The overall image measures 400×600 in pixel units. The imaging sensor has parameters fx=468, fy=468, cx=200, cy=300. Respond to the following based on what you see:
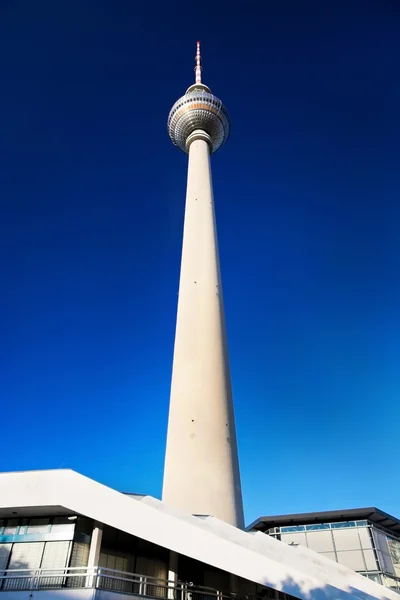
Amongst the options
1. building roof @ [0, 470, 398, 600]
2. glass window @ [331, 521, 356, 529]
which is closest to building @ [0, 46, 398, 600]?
building roof @ [0, 470, 398, 600]

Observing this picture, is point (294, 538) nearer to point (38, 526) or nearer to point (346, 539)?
point (346, 539)

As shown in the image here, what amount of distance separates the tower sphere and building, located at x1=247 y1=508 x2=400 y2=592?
128 ft

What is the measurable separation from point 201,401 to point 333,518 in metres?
12.7

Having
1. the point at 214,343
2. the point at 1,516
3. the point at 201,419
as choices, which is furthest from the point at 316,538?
the point at 1,516

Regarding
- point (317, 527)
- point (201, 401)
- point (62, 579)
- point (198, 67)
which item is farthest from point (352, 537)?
point (198, 67)

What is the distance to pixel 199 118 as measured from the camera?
52.5m

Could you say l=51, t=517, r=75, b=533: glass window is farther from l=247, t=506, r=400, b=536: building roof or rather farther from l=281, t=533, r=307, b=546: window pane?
l=281, t=533, r=307, b=546: window pane

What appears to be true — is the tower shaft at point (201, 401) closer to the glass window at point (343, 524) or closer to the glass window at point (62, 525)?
the glass window at point (343, 524)

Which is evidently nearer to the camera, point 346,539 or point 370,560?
point 370,560

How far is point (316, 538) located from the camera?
3288cm

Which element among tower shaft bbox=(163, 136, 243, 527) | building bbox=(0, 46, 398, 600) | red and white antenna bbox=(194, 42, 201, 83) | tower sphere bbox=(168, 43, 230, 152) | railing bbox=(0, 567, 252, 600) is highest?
red and white antenna bbox=(194, 42, 201, 83)

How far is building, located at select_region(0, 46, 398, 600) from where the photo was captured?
51.0ft

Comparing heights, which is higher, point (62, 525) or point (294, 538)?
point (294, 538)

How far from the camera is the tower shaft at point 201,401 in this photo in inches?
1087
